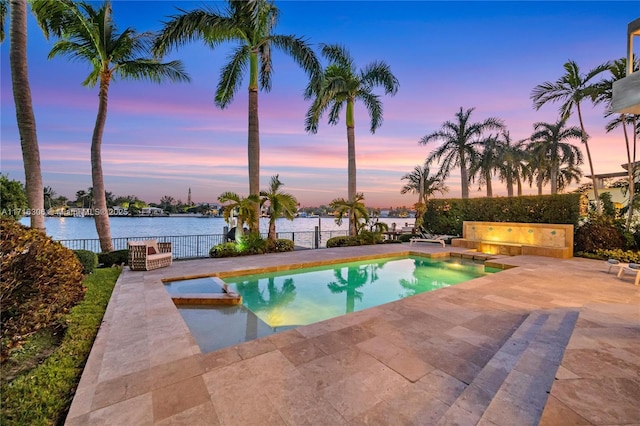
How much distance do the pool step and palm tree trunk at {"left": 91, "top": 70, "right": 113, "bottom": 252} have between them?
1012 centimetres

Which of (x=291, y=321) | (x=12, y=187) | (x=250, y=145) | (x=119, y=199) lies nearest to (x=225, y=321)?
(x=291, y=321)

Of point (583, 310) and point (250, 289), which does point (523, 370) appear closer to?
point (583, 310)

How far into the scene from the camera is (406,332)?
3.72 m

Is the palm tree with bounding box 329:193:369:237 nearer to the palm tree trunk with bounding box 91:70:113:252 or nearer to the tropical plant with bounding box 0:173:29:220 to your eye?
the palm tree trunk with bounding box 91:70:113:252

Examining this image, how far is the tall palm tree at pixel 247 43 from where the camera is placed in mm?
9984

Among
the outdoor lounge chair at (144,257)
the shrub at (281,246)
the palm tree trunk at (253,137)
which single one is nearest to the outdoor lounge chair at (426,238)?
the shrub at (281,246)

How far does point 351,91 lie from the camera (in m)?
14.5

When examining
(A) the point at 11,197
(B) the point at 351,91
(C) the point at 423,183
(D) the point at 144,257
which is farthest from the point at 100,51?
(C) the point at 423,183

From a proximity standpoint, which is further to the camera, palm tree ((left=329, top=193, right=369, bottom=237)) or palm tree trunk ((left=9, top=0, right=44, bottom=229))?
palm tree ((left=329, top=193, right=369, bottom=237))

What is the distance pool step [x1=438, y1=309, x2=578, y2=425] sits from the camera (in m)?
2.04

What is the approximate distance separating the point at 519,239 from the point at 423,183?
568 inches

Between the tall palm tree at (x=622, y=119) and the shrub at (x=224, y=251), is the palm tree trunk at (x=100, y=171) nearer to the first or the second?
the shrub at (x=224, y=251)

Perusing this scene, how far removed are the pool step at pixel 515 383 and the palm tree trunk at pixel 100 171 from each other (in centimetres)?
1012

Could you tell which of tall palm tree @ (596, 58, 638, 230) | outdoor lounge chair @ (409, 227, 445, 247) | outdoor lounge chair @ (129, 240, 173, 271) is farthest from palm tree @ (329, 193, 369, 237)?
tall palm tree @ (596, 58, 638, 230)
